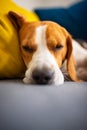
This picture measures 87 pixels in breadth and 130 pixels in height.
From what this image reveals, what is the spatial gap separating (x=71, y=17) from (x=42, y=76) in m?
0.97

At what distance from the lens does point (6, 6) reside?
4.86 feet

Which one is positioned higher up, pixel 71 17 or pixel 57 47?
pixel 71 17

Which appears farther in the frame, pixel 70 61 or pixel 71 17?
pixel 71 17

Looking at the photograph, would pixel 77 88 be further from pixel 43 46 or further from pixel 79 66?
pixel 79 66

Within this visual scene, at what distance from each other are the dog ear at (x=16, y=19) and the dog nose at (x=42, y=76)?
0.32 m

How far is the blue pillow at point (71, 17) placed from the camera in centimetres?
205

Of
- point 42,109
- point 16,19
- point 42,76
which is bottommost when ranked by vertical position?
point 42,109

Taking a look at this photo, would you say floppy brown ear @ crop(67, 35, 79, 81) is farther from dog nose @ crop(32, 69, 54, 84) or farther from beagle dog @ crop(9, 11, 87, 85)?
dog nose @ crop(32, 69, 54, 84)

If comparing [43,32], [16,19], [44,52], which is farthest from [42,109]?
[16,19]

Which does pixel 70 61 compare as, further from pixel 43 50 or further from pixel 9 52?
pixel 9 52

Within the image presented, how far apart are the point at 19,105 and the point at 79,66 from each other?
60cm

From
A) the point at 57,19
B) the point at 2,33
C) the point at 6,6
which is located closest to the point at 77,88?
the point at 2,33

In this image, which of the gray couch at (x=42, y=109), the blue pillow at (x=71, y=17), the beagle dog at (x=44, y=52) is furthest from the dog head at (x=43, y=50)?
the blue pillow at (x=71, y=17)

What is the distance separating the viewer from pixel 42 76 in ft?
3.97
